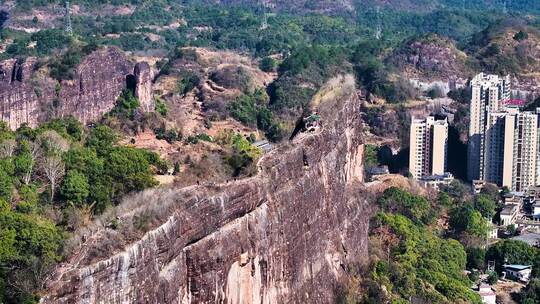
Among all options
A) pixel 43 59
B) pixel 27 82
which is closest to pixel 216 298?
pixel 27 82

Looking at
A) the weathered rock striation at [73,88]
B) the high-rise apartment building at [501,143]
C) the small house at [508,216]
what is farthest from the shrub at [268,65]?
the small house at [508,216]

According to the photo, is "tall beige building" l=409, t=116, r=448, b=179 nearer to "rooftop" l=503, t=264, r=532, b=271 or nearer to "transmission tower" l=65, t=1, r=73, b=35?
"rooftop" l=503, t=264, r=532, b=271

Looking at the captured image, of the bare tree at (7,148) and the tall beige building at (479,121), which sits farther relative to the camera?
the tall beige building at (479,121)

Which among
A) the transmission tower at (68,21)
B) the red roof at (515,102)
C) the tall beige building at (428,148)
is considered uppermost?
the transmission tower at (68,21)

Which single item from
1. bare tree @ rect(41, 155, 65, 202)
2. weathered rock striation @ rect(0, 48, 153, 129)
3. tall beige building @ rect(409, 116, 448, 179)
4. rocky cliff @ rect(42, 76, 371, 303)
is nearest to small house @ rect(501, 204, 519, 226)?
tall beige building @ rect(409, 116, 448, 179)

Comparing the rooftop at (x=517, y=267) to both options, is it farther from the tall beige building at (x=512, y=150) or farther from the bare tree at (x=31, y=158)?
the bare tree at (x=31, y=158)

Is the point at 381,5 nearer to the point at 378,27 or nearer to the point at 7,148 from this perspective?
the point at 378,27

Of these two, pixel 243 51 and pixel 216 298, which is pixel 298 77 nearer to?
pixel 243 51
